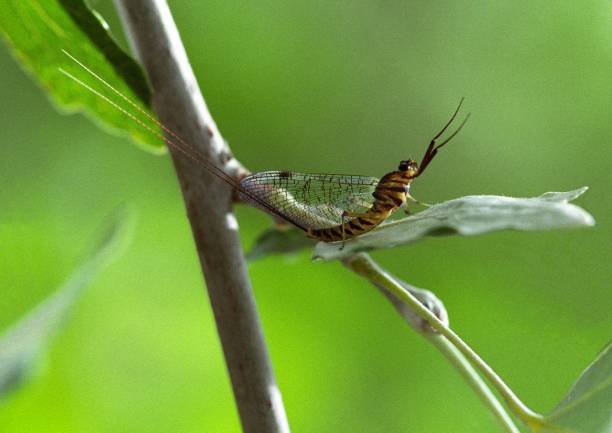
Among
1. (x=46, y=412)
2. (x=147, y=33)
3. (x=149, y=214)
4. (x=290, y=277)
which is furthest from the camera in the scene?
(x=149, y=214)

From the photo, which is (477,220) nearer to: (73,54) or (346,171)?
(73,54)

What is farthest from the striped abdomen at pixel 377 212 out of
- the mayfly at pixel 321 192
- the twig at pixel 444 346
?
the twig at pixel 444 346

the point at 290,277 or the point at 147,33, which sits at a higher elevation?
the point at 290,277

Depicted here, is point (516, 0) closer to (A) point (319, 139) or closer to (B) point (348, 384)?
(A) point (319, 139)

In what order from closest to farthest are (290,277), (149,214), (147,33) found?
(147,33)
(290,277)
(149,214)

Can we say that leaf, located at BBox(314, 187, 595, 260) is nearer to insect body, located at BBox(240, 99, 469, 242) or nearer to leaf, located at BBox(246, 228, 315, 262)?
insect body, located at BBox(240, 99, 469, 242)

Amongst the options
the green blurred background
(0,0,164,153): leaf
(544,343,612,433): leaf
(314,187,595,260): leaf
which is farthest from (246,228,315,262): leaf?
the green blurred background

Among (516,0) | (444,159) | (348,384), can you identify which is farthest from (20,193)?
(516,0)
